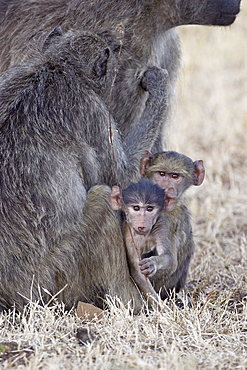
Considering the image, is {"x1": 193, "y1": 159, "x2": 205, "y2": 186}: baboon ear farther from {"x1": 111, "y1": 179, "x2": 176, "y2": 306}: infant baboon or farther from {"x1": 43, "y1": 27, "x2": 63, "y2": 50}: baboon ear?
{"x1": 43, "y1": 27, "x2": 63, "y2": 50}: baboon ear

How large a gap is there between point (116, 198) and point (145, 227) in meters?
0.22

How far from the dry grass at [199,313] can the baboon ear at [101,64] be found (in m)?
1.33

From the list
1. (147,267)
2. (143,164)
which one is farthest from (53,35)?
(147,267)

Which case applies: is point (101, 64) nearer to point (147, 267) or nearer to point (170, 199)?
point (170, 199)

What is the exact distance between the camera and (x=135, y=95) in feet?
13.9

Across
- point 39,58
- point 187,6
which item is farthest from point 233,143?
point 39,58

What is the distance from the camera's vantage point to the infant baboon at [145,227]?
336 centimetres

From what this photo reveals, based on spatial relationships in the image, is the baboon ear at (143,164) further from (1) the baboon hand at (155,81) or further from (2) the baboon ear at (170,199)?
(1) the baboon hand at (155,81)

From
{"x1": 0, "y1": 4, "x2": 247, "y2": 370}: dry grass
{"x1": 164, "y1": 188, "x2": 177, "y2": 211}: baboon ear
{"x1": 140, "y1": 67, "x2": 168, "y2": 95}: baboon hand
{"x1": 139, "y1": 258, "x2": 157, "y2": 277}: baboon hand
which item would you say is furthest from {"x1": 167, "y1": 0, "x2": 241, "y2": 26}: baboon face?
{"x1": 139, "y1": 258, "x2": 157, "y2": 277}: baboon hand

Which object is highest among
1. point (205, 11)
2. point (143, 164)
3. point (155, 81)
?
point (205, 11)

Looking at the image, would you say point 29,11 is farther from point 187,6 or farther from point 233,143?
point 233,143

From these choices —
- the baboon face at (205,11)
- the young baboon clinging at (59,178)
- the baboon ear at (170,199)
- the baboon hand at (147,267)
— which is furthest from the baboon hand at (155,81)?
the baboon hand at (147,267)

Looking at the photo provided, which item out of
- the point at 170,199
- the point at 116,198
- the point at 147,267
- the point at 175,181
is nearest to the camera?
the point at 147,267

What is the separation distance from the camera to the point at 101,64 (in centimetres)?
379
